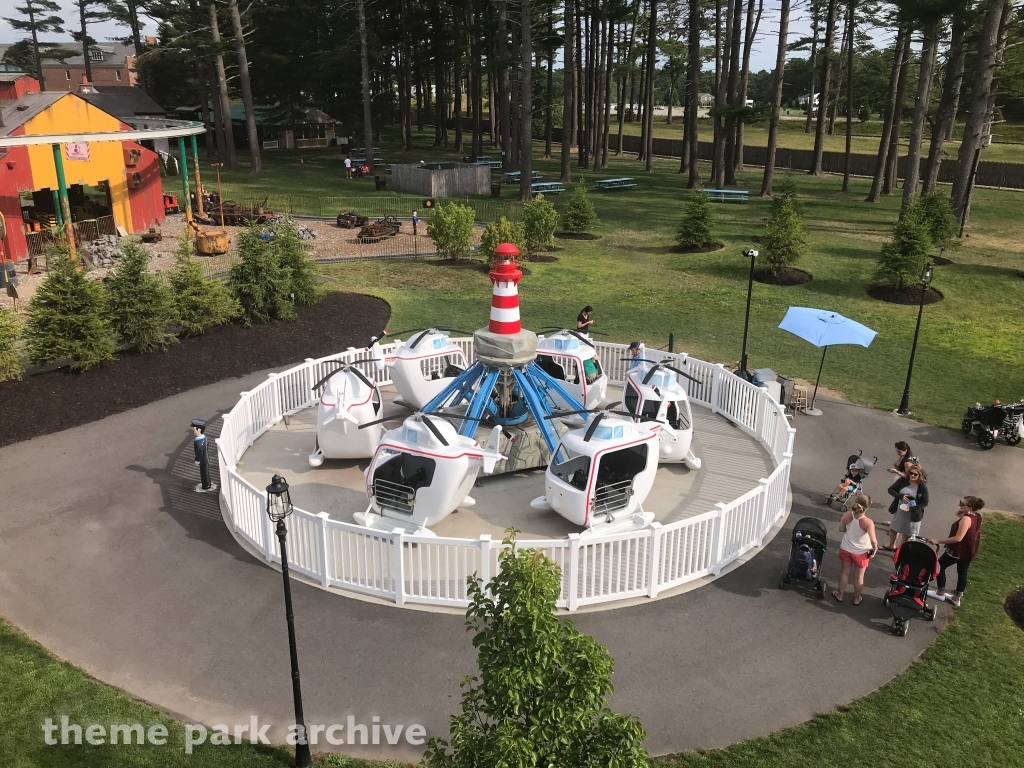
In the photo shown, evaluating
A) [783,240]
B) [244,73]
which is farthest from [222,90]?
[783,240]

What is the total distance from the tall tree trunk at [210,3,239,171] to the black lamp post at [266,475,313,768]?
1731 inches

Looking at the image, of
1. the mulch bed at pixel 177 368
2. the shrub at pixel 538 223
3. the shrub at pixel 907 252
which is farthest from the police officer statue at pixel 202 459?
the shrub at pixel 907 252

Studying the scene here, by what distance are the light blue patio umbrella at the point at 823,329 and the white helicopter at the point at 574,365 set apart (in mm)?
4040

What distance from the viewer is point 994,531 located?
11961 mm

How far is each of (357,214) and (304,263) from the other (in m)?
14.7

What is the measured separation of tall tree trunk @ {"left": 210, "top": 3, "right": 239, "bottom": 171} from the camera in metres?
44.4

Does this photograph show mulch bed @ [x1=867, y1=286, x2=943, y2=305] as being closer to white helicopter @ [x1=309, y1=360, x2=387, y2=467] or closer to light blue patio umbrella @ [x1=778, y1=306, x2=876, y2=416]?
light blue patio umbrella @ [x1=778, y1=306, x2=876, y2=416]

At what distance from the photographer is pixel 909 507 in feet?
36.2

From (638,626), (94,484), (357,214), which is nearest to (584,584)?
(638,626)

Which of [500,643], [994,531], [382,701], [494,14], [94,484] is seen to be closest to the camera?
[500,643]

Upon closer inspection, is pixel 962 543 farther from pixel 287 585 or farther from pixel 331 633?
pixel 287 585

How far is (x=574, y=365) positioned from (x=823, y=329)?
5.22 meters

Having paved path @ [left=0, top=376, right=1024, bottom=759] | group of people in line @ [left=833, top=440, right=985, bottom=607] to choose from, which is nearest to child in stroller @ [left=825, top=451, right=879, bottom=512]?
paved path @ [left=0, top=376, right=1024, bottom=759]

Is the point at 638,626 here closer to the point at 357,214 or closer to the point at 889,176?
the point at 357,214
